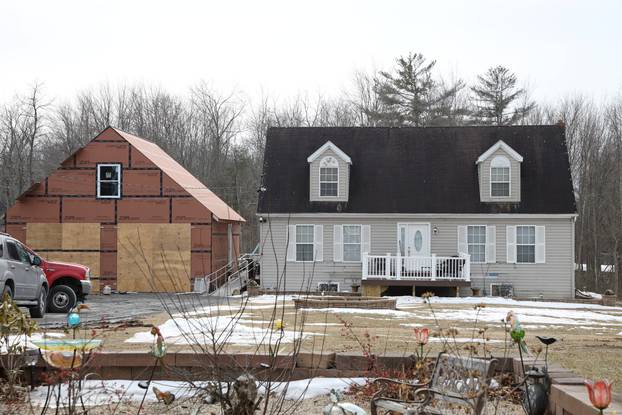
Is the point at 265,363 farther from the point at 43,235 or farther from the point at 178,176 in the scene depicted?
the point at 178,176

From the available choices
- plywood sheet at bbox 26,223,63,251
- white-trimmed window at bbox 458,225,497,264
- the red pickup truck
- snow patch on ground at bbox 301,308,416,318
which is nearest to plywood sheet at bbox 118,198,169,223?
plywood sheet at bbox 26,223,63,251

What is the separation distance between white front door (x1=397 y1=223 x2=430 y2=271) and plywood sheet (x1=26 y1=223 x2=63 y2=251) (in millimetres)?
13836

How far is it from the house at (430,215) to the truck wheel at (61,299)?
11.0 metres

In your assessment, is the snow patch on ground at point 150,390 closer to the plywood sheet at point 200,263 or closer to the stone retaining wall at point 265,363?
the stone retaining wall at point 265,363

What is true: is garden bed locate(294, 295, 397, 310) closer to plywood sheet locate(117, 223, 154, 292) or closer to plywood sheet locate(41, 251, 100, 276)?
plywood sheet locate(117, 223, 154, 292)

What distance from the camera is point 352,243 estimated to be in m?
32.8

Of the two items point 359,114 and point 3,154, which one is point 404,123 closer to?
point 359,114

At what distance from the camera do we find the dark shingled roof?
32375mm

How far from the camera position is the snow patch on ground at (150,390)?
928cm

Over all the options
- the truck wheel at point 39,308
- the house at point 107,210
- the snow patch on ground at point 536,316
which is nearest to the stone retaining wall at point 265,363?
the snow patch on ground at point 536,316

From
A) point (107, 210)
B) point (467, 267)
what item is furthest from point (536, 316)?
point (107, 210)

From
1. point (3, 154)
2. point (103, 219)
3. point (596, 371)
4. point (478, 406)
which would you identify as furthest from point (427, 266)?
point (3, 154)

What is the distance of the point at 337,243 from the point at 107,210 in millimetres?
9696

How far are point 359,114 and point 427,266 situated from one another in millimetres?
26492
